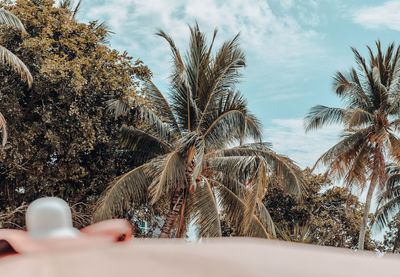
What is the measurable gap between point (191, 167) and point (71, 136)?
3.24 m

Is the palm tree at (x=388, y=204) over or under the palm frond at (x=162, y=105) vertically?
under

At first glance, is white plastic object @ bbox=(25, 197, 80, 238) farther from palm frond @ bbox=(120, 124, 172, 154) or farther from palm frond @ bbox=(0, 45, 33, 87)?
palm frond @ bbox=(120, 124, 172, 154)

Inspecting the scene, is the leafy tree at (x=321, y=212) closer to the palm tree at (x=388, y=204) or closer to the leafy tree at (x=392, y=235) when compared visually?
the palm tree at (x=388, y=204)

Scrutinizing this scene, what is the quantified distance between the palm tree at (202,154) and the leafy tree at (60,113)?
671 millimetres

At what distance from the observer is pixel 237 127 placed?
10570 millimetres

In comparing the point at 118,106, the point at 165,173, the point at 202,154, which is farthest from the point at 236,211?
the point at 118,106

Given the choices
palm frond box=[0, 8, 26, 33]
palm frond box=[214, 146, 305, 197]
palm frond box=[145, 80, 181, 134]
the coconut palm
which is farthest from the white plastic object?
the coconut palm

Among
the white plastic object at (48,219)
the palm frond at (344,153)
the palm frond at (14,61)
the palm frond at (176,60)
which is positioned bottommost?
the white plastic object at (48,219)

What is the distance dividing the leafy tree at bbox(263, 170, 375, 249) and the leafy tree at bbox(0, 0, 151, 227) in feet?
28.8

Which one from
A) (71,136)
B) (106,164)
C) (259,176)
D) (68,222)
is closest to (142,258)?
(68,222)

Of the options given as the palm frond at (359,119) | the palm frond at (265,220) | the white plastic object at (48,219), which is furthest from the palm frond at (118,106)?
the white plastic object at (48,219)

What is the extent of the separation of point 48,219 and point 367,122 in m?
14.8

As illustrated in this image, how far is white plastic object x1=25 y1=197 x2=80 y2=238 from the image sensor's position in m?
0.65

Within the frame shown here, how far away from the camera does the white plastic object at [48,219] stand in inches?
25.7
